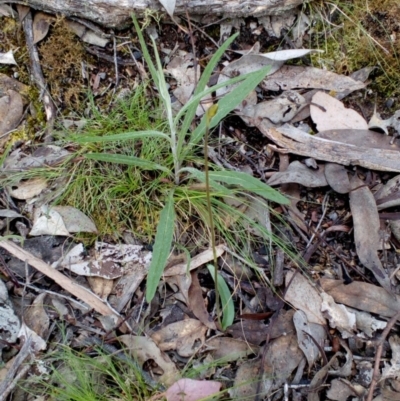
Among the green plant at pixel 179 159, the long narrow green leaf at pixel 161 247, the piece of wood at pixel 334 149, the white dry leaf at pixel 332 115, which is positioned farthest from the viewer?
the white dry leaf at pixel 332 115

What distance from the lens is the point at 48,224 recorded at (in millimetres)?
1893

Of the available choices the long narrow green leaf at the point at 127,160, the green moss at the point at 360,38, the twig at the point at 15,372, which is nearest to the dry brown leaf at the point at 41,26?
the long narrow green leaf at the point at 127,160

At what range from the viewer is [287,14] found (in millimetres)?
2205

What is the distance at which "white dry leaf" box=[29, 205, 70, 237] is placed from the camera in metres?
1.88

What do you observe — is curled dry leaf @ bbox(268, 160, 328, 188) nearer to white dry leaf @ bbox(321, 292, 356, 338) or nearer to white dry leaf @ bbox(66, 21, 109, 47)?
white dry leaf @ bbox(321, 292, 356, 338)

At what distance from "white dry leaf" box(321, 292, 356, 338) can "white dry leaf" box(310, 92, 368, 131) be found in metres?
0.70

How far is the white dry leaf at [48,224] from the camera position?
188 centimetres

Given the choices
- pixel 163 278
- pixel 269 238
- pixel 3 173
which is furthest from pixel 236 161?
pixel 3 173

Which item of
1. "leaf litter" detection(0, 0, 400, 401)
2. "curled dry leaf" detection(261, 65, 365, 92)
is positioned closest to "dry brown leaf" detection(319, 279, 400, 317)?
"leaf litter" detection(0, 0, 400, 401)

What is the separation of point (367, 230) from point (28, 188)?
1.26 m

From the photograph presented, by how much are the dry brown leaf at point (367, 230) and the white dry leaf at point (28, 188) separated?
3.82ft

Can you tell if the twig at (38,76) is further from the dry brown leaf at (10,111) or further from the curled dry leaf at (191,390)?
the curled dry leaf at (191,390)

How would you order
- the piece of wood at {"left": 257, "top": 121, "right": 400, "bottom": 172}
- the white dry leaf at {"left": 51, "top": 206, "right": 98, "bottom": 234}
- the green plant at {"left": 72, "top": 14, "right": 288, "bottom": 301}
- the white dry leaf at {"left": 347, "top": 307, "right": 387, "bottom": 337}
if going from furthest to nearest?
the piece of wood at {"left": 257, "top": 121, "right": 400, "bottom": 172} < the white dry leaf at {"left": 51, "top": 206, "right": 98, "bottom": 234} < the white dry leaf at {"left": 347, "top": 307, "right": 387, "bottom": 337} < the green plant at {"left": 72, "top": 14, "right": 288, "bottom": 301}

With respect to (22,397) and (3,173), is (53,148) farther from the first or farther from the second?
(22,397)
